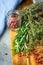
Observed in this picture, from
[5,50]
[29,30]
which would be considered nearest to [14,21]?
[29,30]

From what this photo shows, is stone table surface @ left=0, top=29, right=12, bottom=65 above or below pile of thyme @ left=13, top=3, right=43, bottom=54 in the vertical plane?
below

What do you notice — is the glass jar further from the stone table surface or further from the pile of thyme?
the stone table surface

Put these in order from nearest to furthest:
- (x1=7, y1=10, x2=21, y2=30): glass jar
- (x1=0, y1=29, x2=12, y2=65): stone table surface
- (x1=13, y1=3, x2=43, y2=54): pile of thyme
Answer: (x1=13, y1=3, x2=43, y2=54): pile of thyme < (x1=7, y1=10, x2=21, y2=30): glass jar < (x1=0, y1=29, x2=12, y2=65): stone table surface

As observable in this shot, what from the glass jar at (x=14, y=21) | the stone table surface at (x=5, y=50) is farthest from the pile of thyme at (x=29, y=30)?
the stone table surface at (x=5, y=50)

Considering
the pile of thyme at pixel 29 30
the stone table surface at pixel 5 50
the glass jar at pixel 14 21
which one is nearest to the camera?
the pile of thyme at pixel 29 30

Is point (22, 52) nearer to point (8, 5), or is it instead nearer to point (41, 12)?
point (41, 12)

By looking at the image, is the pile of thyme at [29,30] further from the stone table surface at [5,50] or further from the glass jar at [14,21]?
the stone table surface at [5,50]

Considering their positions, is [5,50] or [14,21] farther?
[5,50]

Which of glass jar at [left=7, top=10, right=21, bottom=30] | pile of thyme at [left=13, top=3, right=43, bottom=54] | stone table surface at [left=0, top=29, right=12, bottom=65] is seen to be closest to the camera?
pile of thyme at [left=13, top=3, right=43, bottom=54]

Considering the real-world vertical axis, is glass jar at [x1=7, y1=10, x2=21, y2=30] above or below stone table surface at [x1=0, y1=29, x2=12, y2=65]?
above

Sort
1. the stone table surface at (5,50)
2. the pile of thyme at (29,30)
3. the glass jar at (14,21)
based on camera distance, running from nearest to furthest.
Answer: the pile of thyme at (29,30) → the glass jar at (14,21) → the stone table surface at (5,50)

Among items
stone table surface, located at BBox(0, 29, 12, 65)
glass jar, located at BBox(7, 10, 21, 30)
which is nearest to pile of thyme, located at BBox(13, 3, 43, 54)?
glass jar, located at BBox(7, 10, 21, 30)

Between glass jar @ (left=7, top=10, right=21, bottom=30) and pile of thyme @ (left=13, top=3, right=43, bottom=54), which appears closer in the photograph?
pile of thyme @ (left=13, top=3, right=43, bottom=54)

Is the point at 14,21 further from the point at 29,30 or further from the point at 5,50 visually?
the point at 5,50
